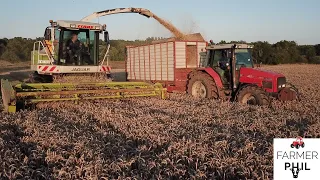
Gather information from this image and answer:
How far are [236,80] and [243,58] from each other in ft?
2.34

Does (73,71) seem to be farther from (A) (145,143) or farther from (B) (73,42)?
(A) (145,143)

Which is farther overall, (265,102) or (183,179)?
(265,102)

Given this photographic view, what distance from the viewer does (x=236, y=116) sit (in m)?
6.24

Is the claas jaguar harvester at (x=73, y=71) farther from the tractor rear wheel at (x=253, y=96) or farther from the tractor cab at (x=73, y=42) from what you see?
the tractor rear wheel at (x=253, y=96)

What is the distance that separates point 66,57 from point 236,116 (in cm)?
622

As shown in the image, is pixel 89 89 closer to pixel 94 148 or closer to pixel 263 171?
pixel 94 148

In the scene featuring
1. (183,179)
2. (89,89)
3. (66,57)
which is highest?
(66,57)

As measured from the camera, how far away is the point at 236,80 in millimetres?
8992

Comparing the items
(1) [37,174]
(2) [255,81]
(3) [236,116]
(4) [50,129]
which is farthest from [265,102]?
(1) [37,174]

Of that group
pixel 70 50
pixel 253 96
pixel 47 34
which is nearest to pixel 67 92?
pixel 47 34

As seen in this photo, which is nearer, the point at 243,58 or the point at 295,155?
the point at 295,155

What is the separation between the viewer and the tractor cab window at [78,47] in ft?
33.8

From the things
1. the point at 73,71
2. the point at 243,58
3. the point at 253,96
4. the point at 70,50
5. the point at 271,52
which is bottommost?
the point at 253,96

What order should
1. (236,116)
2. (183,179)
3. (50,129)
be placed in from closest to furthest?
(183,179), (50,129), (236,116)
